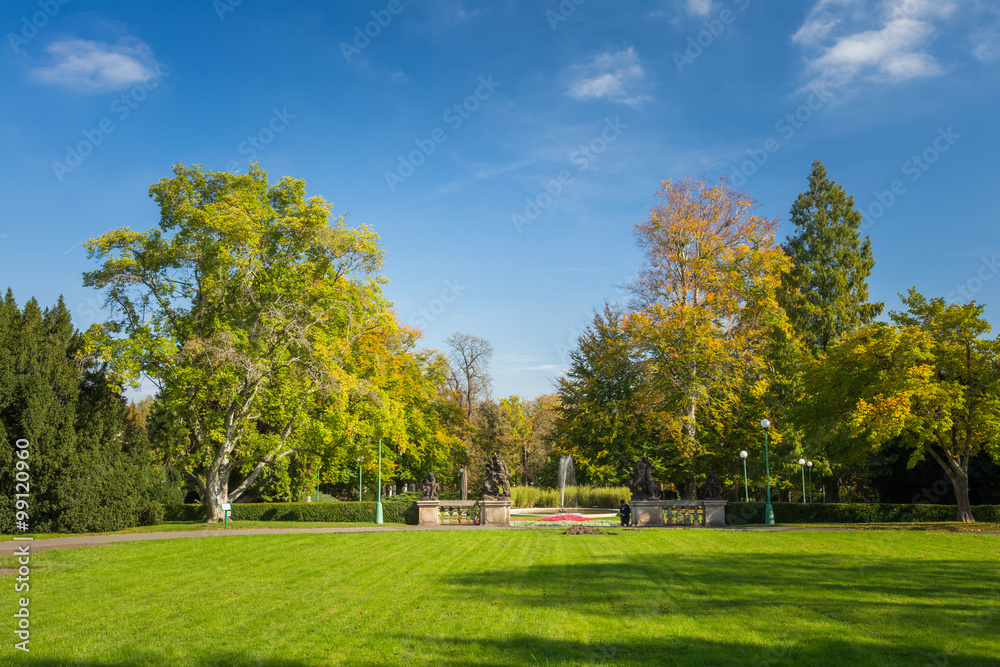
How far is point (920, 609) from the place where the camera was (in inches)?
324

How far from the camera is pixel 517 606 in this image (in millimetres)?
8516

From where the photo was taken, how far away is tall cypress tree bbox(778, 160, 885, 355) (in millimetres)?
40594

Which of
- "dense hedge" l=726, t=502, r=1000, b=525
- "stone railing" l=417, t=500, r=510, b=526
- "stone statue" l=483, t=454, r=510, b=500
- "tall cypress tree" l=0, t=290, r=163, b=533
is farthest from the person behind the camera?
"stone statue" l=483, t=454, r=510, b=500

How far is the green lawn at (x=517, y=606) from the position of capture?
6.36m

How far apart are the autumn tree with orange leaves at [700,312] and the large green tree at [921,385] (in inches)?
278

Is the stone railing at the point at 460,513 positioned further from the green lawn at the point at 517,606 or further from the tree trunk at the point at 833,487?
the tree trunk at the point at 833,487

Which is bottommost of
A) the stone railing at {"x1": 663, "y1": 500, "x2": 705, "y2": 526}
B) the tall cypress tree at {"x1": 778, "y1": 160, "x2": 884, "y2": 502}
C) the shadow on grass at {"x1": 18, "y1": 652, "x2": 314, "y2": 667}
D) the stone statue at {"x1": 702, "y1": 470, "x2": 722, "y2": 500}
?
the stone railing at {"x1": 663, "y1": 500, "x2": 705, "y2": 526}

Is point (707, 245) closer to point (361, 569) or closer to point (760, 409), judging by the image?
point (760, 409)

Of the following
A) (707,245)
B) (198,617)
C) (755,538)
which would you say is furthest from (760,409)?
(198,617)

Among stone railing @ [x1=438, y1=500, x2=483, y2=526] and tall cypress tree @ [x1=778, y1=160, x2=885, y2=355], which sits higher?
tall cypress tree @ [x1=778, y1=160, x2=885, y2=355]

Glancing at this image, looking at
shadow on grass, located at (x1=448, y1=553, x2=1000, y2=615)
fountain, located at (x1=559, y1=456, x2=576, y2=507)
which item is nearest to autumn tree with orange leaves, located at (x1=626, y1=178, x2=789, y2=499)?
fountain, located at (x1=559, y1=456, x2=576, y2=507)

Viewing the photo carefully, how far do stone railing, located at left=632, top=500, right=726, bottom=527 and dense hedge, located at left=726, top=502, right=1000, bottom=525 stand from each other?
2.04 m

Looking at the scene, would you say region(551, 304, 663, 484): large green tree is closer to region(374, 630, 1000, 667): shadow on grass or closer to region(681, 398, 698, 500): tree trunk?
region(681, 398, 698, 500): tree trunk

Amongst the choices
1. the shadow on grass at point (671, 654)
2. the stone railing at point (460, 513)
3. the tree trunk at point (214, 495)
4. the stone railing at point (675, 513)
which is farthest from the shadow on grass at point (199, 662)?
the tree trunk at point (214, 495)
